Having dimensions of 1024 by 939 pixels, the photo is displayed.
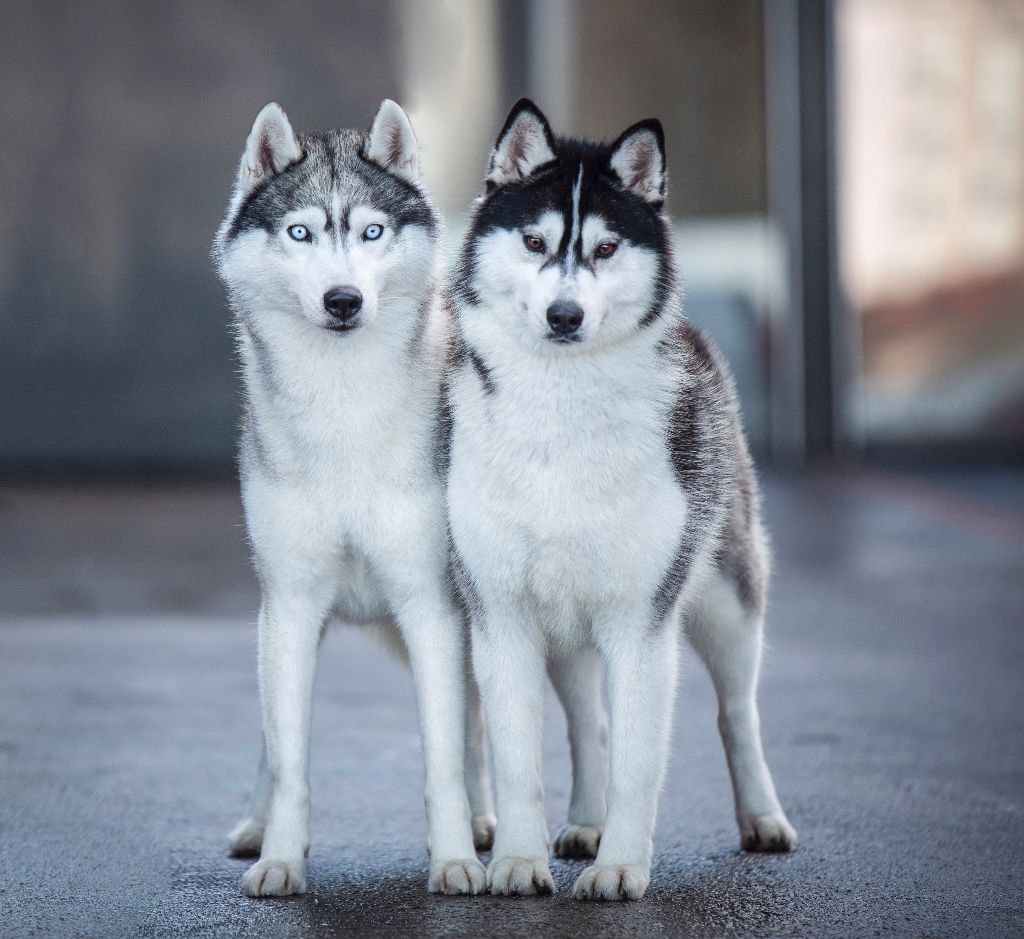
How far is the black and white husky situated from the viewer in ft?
11.6

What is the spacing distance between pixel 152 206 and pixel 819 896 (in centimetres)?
1131

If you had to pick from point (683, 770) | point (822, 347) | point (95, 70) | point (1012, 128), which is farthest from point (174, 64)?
point (683, 770)

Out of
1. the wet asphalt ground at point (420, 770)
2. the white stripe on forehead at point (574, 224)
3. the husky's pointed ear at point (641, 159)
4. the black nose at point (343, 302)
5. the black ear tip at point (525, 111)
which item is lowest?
the wet asphalt ground at point (420, 770)

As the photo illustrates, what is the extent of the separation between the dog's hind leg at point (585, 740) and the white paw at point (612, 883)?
0.50 metres

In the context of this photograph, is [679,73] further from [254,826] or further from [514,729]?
[514,729]

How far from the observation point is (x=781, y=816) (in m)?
4.09

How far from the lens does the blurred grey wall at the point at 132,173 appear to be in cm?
1367

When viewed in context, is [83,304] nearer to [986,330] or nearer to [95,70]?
[95,70]

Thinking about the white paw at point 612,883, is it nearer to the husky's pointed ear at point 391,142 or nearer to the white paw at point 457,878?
the white paw at point 457,878

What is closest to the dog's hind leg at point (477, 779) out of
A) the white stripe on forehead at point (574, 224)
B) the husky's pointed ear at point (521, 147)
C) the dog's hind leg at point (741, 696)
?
the dog's hind leg at point (741, 696)

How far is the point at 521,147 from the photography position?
3.68m

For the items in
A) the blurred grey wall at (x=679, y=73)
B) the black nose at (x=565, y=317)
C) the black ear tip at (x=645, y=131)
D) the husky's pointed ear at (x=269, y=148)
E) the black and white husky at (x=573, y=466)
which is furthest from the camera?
A: the blurred grey wall at (x=679, y=73)

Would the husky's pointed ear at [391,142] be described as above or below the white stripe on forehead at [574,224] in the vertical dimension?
above

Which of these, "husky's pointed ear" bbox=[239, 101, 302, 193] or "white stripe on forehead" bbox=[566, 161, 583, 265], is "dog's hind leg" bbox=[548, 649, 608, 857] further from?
"husky's pointed ear" bbox=[239, 101, 302, 193]
